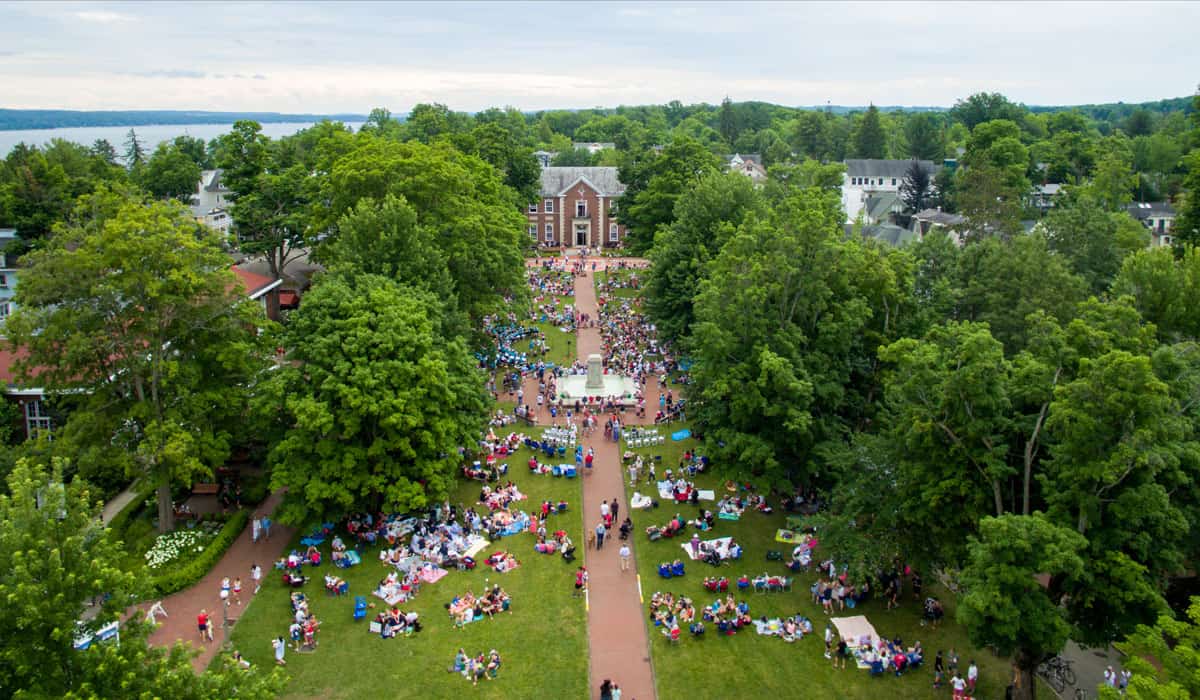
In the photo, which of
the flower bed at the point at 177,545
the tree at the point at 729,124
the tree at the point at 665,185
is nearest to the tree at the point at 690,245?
the tree at the point at 665,185

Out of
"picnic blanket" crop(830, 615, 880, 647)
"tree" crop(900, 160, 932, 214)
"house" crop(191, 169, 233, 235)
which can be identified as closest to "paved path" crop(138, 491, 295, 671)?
"picnic blanket" crop(830, 615, 880, 647)

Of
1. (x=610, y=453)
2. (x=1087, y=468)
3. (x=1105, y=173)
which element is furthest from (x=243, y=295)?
(x=1105, y=173)

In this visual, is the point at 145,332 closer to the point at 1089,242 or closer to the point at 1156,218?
the point at 1089,242

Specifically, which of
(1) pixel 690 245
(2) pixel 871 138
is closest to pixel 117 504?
(1) pixel 690 245

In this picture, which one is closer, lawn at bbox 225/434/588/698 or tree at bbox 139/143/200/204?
lawn at bbox 225/434/588/698

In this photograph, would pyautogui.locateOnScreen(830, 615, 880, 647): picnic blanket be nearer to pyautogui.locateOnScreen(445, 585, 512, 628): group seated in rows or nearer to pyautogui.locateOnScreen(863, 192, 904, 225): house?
pyautogui.locateOnScreen(445, 585, 512, 628): group seated in rows

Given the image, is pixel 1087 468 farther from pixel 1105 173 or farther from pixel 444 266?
pixel 1105 173
